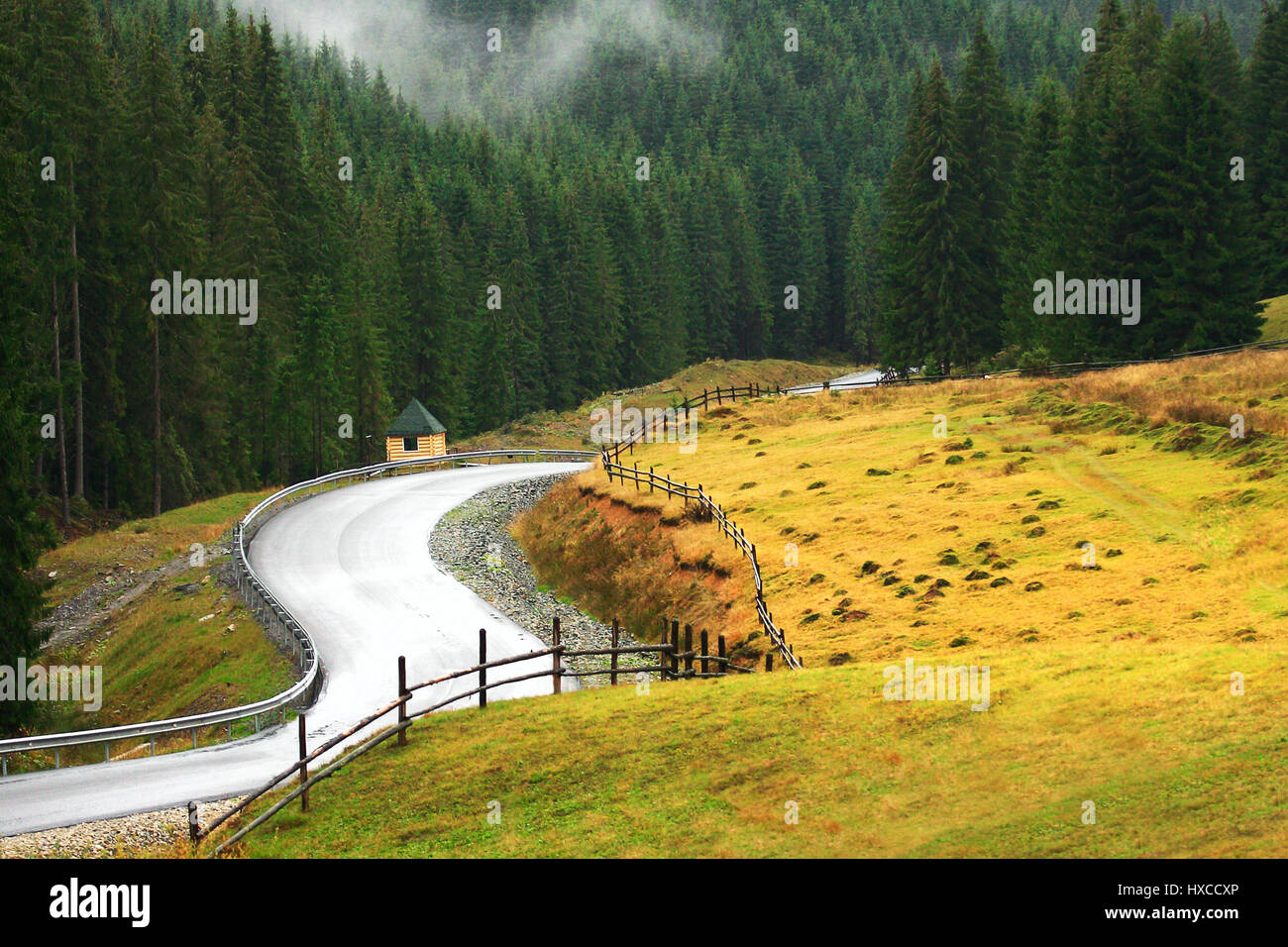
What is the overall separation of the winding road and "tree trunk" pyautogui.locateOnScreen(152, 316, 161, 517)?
29.0ft

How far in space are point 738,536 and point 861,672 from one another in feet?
45.7

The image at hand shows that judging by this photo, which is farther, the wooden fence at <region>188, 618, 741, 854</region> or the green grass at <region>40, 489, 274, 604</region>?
the green grass at <region>40, 489, 274, 604</region>

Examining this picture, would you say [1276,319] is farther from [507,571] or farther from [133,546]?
[133,546]

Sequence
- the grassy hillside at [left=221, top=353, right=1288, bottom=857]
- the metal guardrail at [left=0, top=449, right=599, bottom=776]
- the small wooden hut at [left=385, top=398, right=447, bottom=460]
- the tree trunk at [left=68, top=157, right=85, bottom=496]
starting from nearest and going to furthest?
the grassy hillside at [left=221, top=353, right=1288, bottom=857] → the metal guardrail at [left=0, top=449, right=599, bottom=776] → the tree trunk at [left=68, top=157, right=85, bottom=496] → the small wooden hut at [left=385, top=398, right=447, bottom=460]

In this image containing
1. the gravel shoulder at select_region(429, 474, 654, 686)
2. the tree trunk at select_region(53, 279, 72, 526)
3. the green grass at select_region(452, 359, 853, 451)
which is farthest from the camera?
the green grass at select_region(452, 359, 853, 451)

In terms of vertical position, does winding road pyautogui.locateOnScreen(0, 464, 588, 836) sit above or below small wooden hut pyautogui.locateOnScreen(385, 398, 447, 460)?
below

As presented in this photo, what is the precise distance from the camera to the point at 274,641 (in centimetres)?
3334

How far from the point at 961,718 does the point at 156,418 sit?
50056 mm

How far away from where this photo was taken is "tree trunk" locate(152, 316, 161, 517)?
191ft

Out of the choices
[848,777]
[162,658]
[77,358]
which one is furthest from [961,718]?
[77,358]

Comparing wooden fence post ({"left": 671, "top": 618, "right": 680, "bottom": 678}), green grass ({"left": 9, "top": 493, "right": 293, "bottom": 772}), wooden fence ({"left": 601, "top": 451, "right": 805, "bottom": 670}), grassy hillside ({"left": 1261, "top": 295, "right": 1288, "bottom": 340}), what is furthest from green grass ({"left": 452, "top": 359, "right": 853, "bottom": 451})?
wooden fence post ({"left": 671, "top": 618, "right": 680, "bottom": 678})

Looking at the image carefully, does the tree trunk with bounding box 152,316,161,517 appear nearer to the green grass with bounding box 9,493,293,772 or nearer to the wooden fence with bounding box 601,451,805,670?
the green grass with bounding box 9,493,293,772
